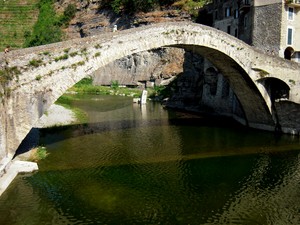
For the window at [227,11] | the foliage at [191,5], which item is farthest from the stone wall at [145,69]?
the window at [227,11]

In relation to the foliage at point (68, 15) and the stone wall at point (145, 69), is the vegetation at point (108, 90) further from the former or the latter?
the foliage at point (68, 15)

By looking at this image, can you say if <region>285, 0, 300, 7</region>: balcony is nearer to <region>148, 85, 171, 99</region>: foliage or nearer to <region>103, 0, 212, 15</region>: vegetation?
<region>103, 0, 212, 15</region>: vegetation

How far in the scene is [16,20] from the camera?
65562 mm

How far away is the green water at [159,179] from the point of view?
424 inches

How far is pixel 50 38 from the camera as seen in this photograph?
5369 cm

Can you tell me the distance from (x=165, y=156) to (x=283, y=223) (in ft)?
23.7

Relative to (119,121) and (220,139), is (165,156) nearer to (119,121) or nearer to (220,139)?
(220,139)

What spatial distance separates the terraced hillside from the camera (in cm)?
6053

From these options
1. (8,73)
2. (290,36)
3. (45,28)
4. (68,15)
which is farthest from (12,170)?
(68,15)

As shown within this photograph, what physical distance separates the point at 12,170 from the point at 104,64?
5892mm

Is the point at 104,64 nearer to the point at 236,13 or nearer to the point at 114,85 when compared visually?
the point at 236,13

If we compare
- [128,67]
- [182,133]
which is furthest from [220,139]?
[128,67]

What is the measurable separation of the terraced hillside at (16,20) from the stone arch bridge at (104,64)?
45187 mm

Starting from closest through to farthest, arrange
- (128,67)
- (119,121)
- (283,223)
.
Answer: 1. (283,223)
2. (119,121)
3. (128,67)
